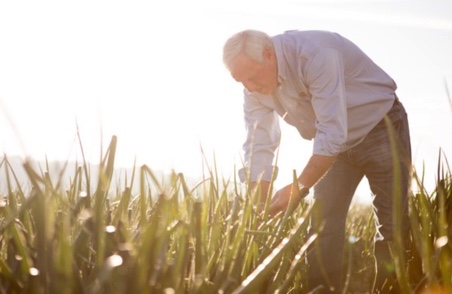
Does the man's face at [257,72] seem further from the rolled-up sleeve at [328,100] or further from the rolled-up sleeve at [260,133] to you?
the rolled-up sleeve at [260,133]

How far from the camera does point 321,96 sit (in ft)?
9.99

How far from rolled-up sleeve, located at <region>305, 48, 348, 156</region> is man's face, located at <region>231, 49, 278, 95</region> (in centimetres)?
24

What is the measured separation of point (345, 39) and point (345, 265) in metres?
1.59

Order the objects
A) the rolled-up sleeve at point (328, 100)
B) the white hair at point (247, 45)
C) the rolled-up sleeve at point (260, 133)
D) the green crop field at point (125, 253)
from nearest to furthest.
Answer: the green crop field at point (125, 253), the rolled-up sleeve at point (328, 100), the white hair at point (247, 45), the rolled-up sleeve at point (260, 133)

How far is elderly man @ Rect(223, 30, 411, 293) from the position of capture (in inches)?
119

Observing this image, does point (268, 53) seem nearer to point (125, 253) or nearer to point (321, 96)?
point (321, 96)

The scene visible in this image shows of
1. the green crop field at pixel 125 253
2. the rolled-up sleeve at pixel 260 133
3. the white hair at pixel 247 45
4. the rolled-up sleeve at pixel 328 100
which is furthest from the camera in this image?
the rolled-up sleeve at pixel 260 133

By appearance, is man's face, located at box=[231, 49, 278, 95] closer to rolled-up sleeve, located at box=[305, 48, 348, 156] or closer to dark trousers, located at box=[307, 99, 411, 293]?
rolled-up sleeve, located at box=[305, 48, 348, 156]

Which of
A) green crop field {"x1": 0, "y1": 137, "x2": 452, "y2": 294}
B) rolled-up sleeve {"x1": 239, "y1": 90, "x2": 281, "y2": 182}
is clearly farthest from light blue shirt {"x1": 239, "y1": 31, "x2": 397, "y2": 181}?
green crop field {"x1": 0, "y1": 137, "x2": 452, "y2": 294}

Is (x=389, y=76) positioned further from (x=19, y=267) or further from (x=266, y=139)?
(x=19, y=267)

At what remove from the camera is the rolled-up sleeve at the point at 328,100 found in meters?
2.92

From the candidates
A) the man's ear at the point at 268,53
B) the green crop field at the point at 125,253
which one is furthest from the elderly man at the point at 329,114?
the green crop field at the point at 125,253

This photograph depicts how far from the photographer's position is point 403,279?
1.27 m

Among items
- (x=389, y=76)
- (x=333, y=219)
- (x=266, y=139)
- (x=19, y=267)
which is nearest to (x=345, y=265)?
(x=333, y=219)
